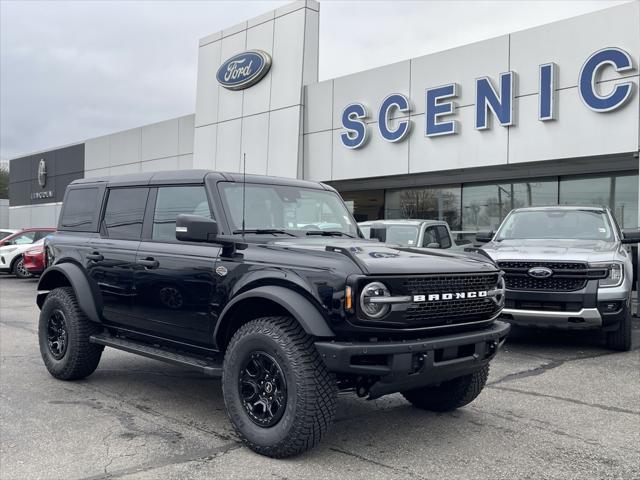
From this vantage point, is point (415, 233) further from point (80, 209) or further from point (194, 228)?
point (194, 228)

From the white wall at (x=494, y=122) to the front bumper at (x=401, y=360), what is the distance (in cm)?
1020

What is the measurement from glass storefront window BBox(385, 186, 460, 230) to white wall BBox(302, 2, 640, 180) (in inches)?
104

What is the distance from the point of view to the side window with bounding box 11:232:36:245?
62.2ft

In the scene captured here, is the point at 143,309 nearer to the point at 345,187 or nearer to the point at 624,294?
the point at 624,294

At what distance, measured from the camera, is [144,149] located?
27.3 metres

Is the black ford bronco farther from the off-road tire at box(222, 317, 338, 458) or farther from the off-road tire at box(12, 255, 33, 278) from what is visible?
the off-road tire at box(12, 255, 33, 278)

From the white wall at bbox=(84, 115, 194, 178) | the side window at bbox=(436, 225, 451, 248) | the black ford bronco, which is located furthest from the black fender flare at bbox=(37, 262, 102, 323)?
the white wall at bbox=(84, 115, 194, 178)

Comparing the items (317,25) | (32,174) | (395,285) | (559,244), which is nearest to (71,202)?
(395,285)

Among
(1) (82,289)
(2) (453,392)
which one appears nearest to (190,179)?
(1) (82,289)

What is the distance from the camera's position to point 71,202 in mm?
6352

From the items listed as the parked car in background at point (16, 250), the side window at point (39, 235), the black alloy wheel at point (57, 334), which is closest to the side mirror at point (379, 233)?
the black alloy wheel at point (57, 334)

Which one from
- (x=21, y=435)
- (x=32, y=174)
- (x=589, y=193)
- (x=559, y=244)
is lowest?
(x=21, y=435)

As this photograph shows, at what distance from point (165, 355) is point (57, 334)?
1.79 metres

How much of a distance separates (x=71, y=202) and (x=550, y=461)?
4895mm
